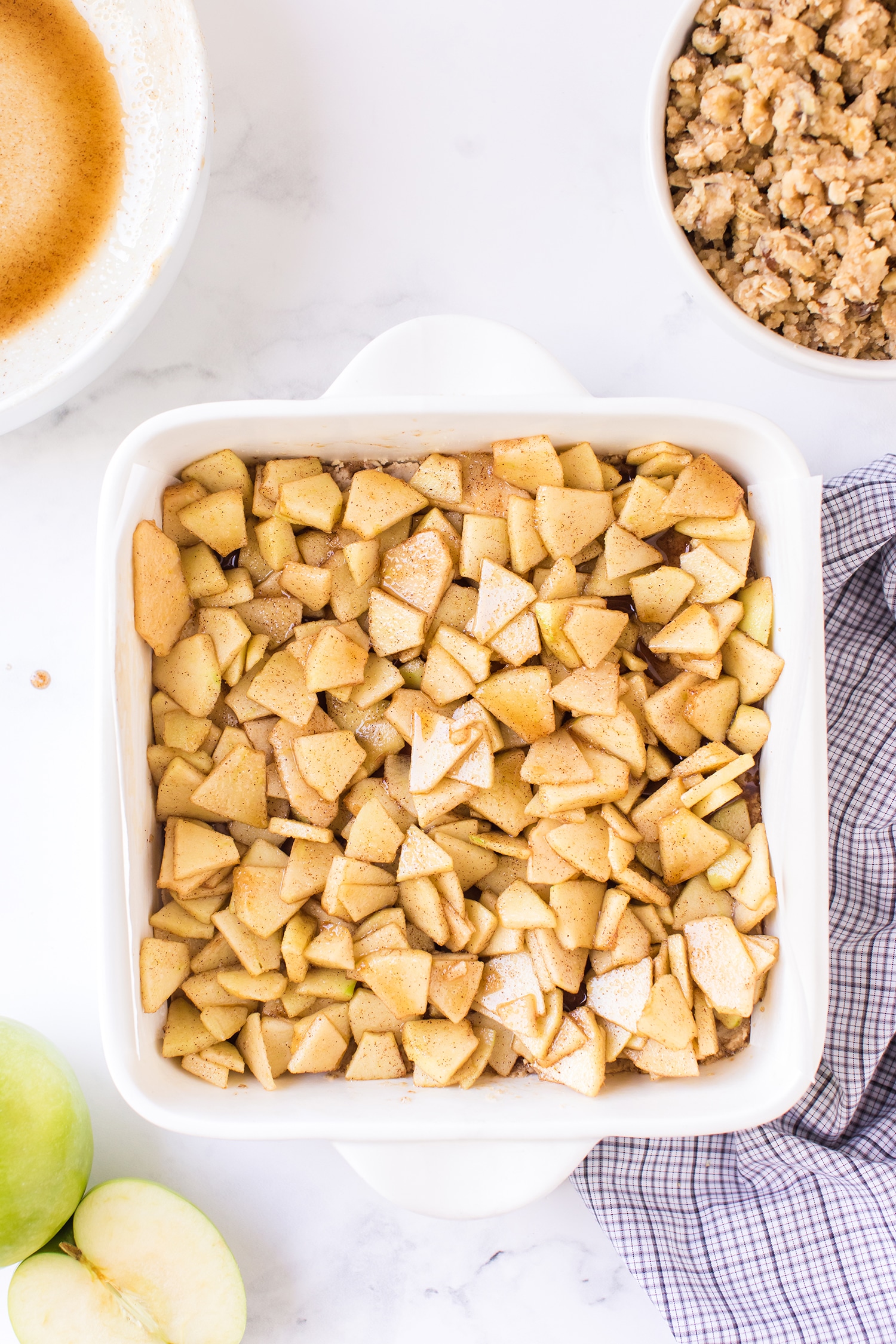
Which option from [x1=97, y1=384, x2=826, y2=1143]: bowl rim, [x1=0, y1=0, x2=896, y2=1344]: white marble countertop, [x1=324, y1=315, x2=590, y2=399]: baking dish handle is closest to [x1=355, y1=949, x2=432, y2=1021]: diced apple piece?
[x1=97, y1=384, x2=826, y2=1143]: bowl rim

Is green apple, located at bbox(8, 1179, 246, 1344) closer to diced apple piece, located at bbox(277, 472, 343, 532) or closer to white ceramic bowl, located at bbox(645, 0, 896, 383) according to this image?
diced apple piece, located at bbox(277, 472, 343, 532)

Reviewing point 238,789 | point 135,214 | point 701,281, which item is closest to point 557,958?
point 238,789

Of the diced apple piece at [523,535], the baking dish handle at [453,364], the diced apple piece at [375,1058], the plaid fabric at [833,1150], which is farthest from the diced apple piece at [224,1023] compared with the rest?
the baking dish handle at [453,364]

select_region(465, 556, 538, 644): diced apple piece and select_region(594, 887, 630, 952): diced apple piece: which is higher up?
select_region(465, 556, 538, 644): diced apple piece

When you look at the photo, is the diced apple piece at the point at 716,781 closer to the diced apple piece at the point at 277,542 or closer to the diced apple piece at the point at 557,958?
the diced apple piece at the point at 557,958

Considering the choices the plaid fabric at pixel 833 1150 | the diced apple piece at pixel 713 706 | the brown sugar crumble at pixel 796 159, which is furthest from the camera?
the plaid fabric at pixel 833 1150

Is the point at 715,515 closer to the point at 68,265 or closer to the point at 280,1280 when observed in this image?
the point at 68,265

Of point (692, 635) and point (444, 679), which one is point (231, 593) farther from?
point (692, 635)
